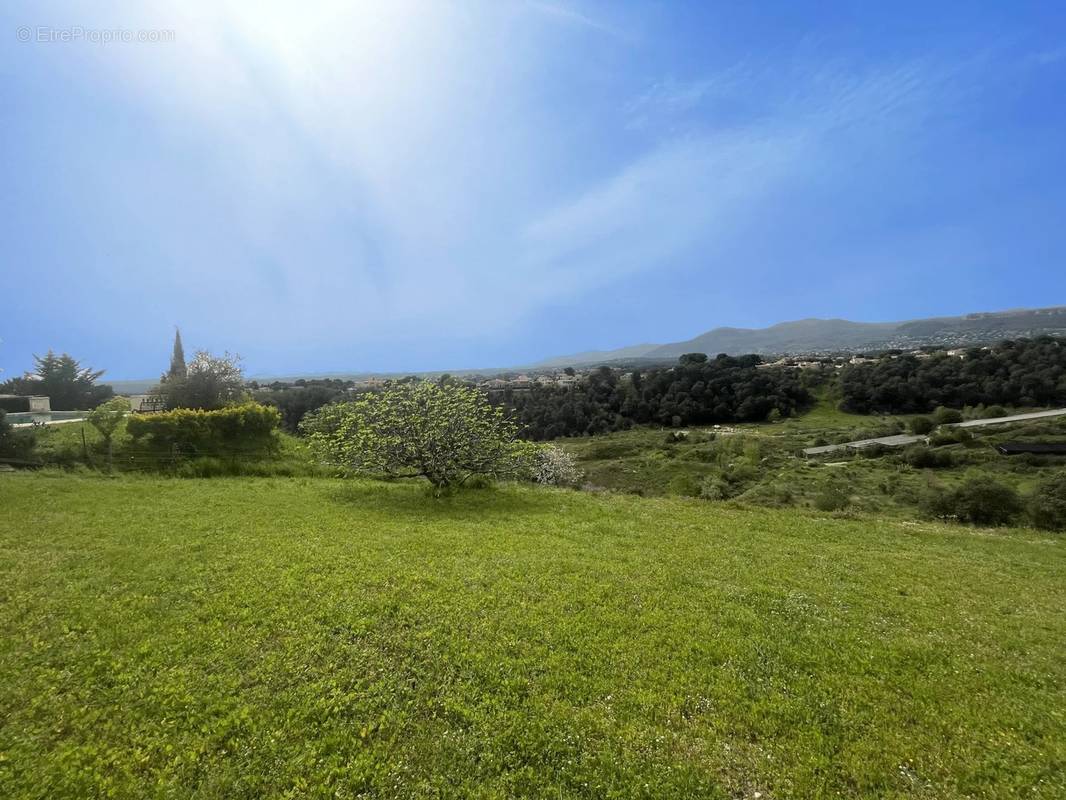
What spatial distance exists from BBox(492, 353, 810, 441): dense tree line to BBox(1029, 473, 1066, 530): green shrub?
5249 centimetres

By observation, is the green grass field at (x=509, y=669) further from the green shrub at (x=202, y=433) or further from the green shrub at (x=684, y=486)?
the green shrub at (x=684, y=486)

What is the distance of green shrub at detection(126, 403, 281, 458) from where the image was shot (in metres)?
16.3

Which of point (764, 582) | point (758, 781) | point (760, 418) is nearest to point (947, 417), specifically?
point (760, 418)

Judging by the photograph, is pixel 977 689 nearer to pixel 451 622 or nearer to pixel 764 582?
pixel 764 582

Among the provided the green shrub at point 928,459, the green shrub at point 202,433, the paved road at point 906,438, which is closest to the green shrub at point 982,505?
the green shrub at point 928,459

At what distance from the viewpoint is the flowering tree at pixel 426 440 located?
13.1 meters

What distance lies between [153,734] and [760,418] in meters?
81.2

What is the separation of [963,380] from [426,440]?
84751mm

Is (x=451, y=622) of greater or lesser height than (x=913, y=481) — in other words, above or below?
above

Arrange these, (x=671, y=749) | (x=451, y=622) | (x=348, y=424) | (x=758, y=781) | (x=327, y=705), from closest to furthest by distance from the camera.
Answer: (x=758, y=781) < (x=671, y=749) < (x=327, y=705) < (x=451, y=622) < (x=348, y=424)

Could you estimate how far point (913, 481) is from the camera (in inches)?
1336

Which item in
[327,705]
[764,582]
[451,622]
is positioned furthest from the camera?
[764,582]

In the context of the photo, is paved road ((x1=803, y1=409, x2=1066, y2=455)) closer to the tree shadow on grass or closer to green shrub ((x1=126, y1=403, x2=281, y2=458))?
the tree shadow on grass

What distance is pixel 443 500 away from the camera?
12461 mm
